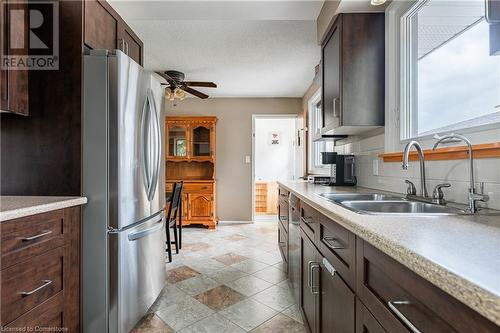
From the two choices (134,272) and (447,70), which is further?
(134,272)

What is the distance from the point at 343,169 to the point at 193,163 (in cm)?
326

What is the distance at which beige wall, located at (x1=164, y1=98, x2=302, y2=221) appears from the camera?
492 cm

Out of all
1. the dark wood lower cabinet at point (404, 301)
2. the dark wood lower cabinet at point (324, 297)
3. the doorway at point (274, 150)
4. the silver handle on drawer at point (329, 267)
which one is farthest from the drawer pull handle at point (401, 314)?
the doorway at point (274, 150)

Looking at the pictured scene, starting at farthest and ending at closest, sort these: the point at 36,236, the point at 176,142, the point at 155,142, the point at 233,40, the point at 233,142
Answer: the point at 233,142, the point at 176,142, the point at 233,40, the point at 155,142, the point at 36,236

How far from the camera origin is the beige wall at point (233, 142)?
4918mm

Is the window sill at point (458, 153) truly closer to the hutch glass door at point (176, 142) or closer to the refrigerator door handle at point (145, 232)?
the refrigerator door handle at point (145, 232)

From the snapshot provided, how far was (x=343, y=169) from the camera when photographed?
7.86 ft

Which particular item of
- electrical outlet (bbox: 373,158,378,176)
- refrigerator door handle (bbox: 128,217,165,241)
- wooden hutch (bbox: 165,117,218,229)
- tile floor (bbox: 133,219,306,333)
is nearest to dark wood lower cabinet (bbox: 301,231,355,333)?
tile floor (bbox: 133,219,306,333)

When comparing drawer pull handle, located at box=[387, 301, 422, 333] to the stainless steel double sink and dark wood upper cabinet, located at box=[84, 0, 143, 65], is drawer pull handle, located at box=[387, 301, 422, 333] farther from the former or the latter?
dark wood upper cabinet, located at box=[84, 0, 143, 65]

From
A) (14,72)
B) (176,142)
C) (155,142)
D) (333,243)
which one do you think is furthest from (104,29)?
(176,142)

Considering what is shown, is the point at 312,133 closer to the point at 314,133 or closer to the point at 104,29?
the point at 314,133

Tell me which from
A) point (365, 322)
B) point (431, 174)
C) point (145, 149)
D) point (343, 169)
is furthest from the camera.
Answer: point (343, 169)

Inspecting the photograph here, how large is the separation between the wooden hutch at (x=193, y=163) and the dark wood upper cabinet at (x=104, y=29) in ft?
8.17

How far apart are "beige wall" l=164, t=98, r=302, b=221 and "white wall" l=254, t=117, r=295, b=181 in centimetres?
122
